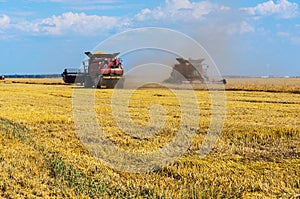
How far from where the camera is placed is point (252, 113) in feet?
42.2

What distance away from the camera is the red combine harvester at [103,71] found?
27594 mm

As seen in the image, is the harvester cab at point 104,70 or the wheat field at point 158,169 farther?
the harvester cab at point 104,70

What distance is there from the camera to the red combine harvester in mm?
27594

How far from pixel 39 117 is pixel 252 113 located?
20.4 ft

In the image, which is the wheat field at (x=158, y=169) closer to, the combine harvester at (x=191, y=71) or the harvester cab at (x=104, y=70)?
the harvester cab at (x=104, y=70)

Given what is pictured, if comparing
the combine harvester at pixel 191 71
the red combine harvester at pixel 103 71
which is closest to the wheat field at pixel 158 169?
the red combine harvester at pixel 103 71

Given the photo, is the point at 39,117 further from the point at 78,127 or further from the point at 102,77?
the point at 102,77

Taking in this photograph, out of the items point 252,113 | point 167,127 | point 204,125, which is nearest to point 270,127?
point 204,125

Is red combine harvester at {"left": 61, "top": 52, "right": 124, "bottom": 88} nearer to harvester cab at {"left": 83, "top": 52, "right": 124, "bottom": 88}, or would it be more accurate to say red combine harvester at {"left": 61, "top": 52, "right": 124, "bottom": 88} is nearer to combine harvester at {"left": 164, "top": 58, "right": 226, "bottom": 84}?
harvester cab at {"left": 83, "top": 52, "right": 124, "bottom": 88}

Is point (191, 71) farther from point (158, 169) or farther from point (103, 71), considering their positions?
point (158, 169)

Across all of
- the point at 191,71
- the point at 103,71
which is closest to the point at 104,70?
the point at 103,71

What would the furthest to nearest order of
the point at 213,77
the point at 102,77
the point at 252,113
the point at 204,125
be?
the point at 213,77, the point at 102,77, the point at 252,113, the point at 204,125

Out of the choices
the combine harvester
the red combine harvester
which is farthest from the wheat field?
the combine harvester

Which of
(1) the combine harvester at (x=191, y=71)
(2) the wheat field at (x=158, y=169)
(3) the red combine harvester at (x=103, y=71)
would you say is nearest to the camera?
(2) the wheat field at (x=158, y=169)
